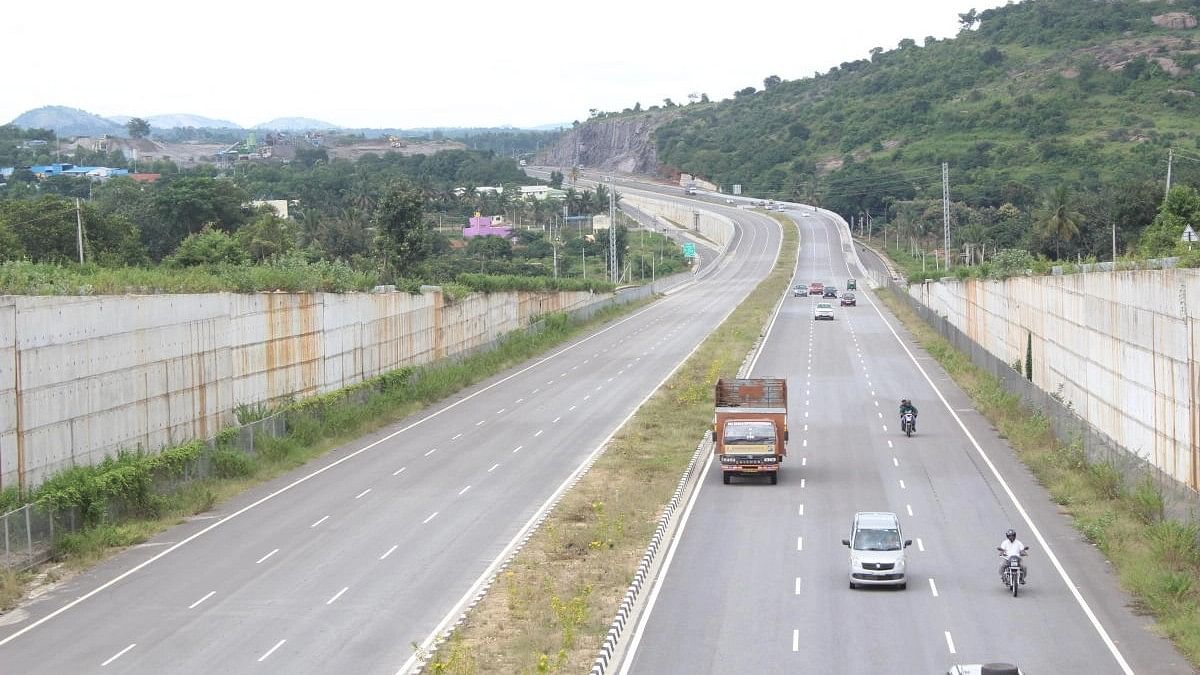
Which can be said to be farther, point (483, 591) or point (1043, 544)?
point (1043, 544)

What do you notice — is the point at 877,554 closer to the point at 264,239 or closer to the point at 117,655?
the point at 117,655

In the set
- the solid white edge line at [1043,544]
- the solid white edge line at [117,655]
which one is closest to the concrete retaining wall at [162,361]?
the solid white edge line at [117,655]

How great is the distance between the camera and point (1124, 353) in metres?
40.0

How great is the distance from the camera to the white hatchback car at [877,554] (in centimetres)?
3095

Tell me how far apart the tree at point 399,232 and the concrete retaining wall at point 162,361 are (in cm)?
1764

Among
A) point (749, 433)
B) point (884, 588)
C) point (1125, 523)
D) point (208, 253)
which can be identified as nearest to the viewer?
point (884, 588)

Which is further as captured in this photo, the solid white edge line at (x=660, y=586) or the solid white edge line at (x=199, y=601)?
the solid white edge line at (x=199, y=601)

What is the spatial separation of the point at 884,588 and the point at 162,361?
26.0m

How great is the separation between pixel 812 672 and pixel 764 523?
14591mm

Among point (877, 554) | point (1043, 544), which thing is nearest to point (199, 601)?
point (877, 554)

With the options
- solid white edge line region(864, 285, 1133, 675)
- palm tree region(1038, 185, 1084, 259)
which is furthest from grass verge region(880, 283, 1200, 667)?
palm tree region(1038, 185, 1084, 259)

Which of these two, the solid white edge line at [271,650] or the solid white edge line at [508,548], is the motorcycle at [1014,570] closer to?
the solid white edge line at [508,548]

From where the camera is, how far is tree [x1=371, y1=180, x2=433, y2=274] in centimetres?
8975

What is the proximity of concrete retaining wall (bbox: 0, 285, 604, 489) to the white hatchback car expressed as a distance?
21588mm
